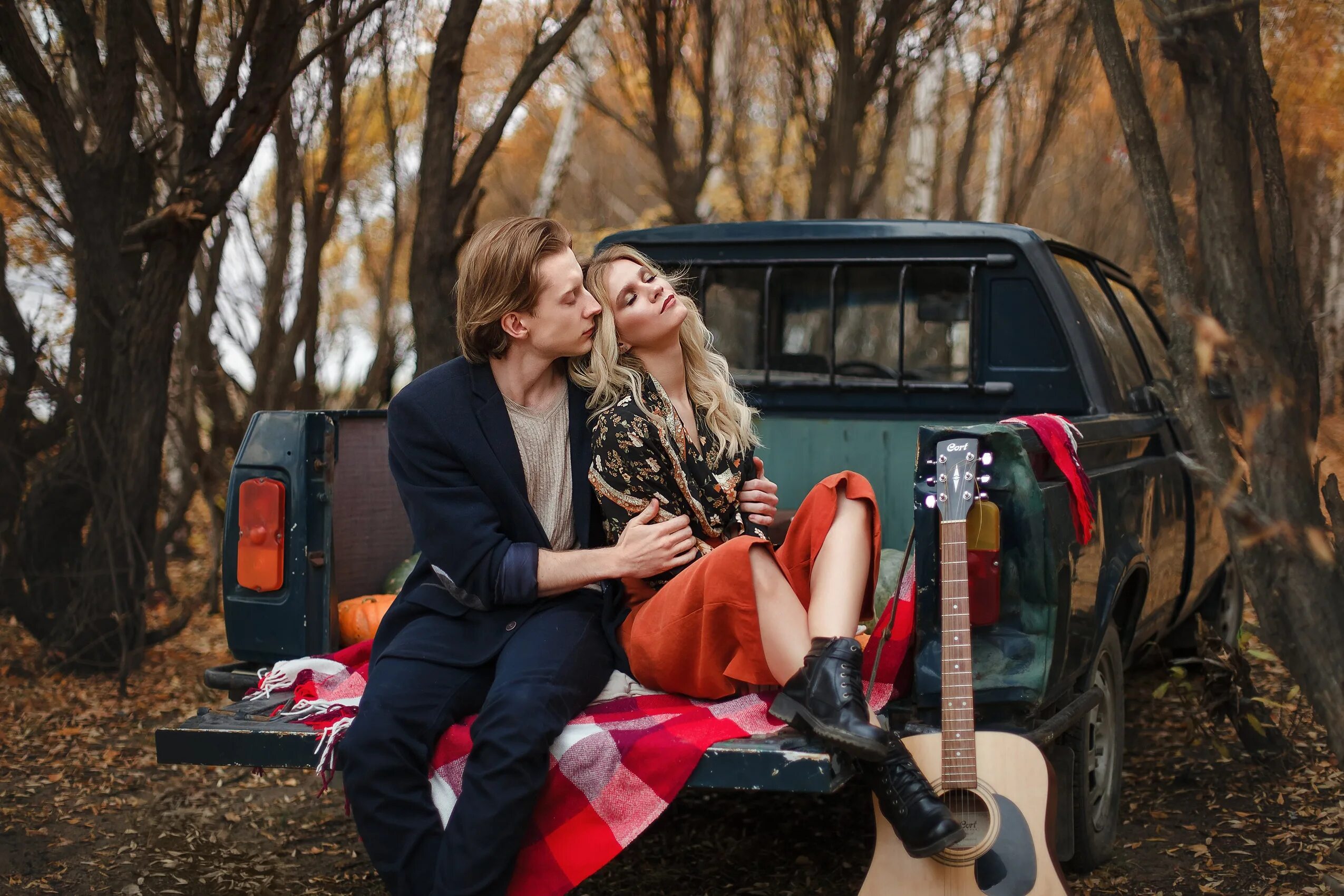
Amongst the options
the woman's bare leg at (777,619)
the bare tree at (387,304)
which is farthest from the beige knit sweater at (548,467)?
the bare tree at (387,304)

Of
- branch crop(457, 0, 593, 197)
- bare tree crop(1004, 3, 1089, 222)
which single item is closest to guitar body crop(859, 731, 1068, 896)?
branch crop(457, 0, 593, 197)

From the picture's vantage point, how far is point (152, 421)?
20.1 ft

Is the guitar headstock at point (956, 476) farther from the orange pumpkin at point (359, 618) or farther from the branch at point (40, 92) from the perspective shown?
the branch at point (40, 92)

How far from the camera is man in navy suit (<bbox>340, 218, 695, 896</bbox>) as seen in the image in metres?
2.74

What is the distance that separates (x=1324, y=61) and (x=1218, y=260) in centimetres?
832

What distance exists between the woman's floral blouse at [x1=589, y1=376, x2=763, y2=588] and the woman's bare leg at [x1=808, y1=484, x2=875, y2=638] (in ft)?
1.10

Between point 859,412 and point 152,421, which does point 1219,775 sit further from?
point 152,421

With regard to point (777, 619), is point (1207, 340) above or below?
above

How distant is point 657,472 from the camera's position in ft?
10.3

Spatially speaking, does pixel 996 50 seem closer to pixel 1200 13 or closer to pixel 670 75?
pixel 670 75

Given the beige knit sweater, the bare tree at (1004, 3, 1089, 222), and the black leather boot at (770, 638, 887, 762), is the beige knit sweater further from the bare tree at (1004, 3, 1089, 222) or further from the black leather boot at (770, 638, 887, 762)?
the bare tree at (1004, 3, 1089, 222)

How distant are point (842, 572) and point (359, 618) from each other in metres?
1.51

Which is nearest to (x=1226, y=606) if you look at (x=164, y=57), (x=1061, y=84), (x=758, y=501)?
(x=758, y=501)

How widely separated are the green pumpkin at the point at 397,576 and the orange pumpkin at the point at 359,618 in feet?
0.62
